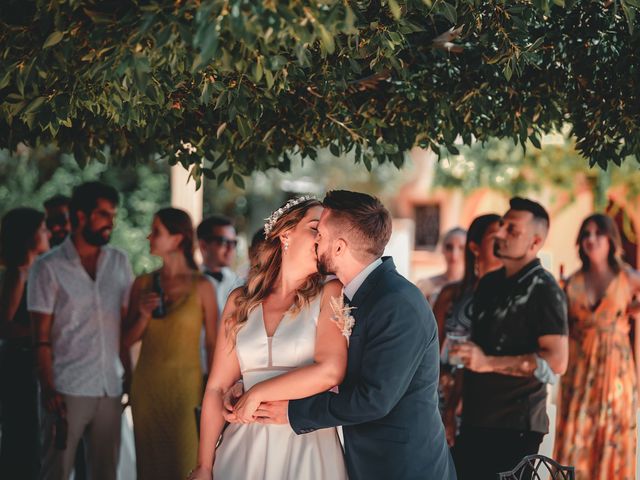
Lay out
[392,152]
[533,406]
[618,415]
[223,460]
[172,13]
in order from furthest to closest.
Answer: [618,415]
[533,406]
[392,152]
[223,460]
[172,13]

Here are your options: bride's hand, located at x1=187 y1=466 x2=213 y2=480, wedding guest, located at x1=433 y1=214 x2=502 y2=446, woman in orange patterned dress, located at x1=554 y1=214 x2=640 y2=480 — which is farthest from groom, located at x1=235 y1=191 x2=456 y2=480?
woman in orange patterned dress, located at x1=554 y1=214 x2=640 y2=480

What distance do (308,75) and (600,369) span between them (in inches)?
134

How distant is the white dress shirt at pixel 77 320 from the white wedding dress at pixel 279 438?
2.15 m

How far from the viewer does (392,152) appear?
408 cm

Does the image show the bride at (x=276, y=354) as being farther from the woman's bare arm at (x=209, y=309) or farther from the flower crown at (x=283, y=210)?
the woman's bare arm at (x=209, y=309)

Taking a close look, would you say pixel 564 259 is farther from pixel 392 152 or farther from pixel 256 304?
pixel 256 304

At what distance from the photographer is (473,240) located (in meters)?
5.39

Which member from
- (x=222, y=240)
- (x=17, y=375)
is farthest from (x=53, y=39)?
(x=222, y=240)

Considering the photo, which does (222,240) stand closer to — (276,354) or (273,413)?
(276,354)

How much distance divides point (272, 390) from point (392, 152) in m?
1.44

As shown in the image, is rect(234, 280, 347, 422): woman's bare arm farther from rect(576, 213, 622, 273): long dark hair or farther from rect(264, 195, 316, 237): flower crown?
rect(576, 213, 622, 273): long dark hair

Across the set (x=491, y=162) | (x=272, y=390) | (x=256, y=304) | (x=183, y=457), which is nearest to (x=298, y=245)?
(x=256, y=304)

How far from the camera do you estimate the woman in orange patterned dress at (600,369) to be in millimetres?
5625

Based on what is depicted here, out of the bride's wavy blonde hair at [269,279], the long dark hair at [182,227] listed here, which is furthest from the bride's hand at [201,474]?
the long dark hair at [182,227]
